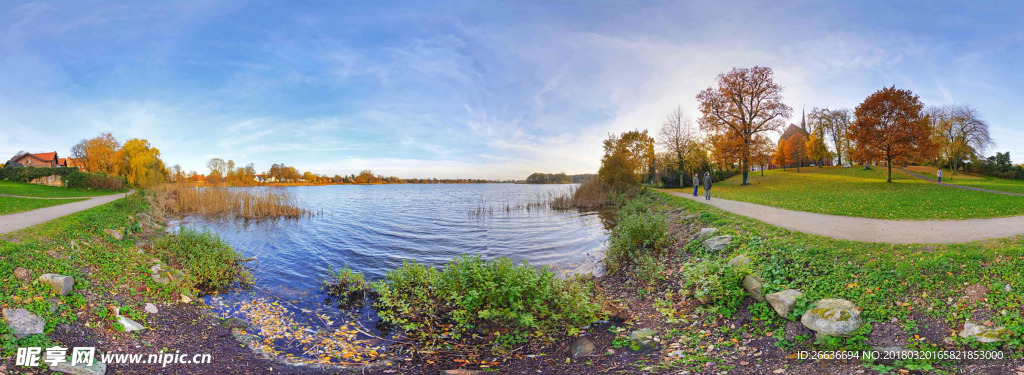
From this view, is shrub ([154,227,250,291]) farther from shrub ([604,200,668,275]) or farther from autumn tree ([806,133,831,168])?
autumn tree ([806,133,831,168])

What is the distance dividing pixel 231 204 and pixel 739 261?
86.0 feet

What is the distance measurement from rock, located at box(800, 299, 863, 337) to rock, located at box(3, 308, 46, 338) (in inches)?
399

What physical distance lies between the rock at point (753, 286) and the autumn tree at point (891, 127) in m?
32.3

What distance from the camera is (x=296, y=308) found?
25.7 ft

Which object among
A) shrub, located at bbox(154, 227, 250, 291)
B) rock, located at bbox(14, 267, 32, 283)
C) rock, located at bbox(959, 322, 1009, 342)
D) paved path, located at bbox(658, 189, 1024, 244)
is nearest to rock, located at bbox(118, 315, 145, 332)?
rock, located at bbox(14, 267, 32, 283)

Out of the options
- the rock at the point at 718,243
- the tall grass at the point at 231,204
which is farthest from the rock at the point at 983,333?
the tall grass at the point at 231,204

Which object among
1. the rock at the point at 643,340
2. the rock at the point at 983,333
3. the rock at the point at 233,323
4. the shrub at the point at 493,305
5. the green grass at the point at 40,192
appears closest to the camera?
the rock at the point at 983,333

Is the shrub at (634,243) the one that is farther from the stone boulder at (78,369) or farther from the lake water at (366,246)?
the stone boulder at (78,369)

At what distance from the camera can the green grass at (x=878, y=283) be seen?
5125 millimetres

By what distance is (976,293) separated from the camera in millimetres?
5559

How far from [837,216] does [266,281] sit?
17.5 meters

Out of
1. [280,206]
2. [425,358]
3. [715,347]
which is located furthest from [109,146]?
[715,347]

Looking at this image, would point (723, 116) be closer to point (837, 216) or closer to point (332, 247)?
point (837, 216)

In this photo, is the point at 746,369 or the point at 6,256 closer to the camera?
the point at 746,369
